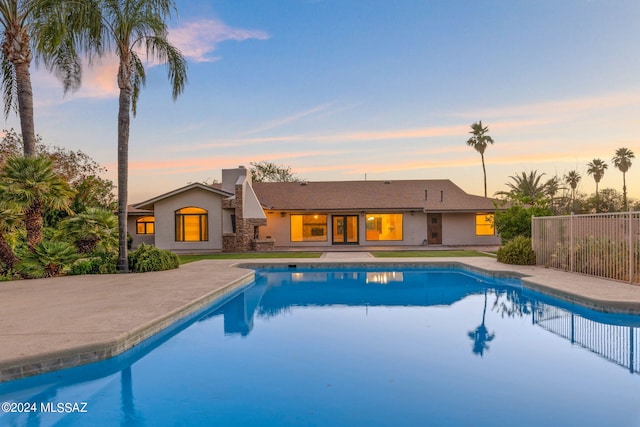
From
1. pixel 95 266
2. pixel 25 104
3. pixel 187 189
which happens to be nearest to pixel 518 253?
pixel 95 266

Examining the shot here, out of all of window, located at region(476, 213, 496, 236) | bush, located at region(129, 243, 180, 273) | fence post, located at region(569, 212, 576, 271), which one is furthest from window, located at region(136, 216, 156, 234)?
fence post, located at region(569, 212, 576, 271)

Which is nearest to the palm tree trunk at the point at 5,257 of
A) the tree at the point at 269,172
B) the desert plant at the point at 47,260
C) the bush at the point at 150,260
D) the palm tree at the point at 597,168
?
the desert plant at the point at 47,260

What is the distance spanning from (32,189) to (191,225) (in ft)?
38.0

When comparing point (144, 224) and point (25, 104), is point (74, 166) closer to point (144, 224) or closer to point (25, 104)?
point (144, 224)

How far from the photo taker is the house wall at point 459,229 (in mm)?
25297

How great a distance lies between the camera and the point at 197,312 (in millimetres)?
8539

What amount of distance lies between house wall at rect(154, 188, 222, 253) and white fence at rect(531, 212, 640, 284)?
639 inches

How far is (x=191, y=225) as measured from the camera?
23219mm

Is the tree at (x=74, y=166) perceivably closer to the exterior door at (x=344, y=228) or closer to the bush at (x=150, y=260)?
the bush at (x=150, y=260)

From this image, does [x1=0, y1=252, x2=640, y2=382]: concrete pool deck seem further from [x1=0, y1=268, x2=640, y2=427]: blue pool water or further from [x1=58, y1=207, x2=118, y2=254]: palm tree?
[x1=58, y1=207, x2=118, y2=254]: palm tree

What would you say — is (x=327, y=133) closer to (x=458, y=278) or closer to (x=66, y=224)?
(x=458, y=278)

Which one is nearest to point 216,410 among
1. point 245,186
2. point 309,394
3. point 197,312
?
point 309,394

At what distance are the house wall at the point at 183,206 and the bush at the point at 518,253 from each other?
15007 millimetres

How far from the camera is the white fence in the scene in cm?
1026
